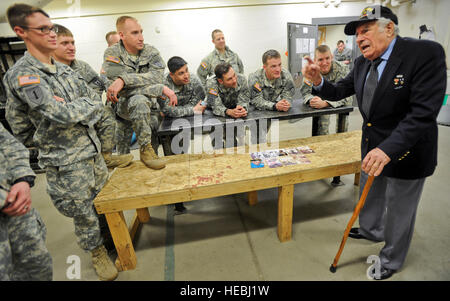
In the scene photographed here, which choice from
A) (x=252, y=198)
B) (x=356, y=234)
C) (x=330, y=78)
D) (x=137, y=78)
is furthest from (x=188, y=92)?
(x=356, y=234)

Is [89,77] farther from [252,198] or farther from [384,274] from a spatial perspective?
[384,274]

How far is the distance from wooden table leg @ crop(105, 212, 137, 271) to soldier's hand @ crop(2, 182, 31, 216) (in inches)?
24.8

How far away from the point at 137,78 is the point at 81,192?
1014mm

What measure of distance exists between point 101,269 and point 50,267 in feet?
2.04

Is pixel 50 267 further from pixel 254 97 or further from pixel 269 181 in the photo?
pixel 254 97

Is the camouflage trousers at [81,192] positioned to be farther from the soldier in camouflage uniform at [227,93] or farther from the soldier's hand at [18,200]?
the soldier in camouflage uniform at [227,93]

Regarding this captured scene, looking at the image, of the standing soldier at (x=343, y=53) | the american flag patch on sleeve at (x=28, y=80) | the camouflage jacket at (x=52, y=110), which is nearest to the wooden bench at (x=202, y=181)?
the camouflage jacket at (x=52, y=110)

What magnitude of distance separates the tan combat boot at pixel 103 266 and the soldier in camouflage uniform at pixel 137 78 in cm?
76

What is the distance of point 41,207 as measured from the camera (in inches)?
108

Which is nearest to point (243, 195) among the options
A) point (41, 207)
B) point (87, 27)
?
point (41, 207)

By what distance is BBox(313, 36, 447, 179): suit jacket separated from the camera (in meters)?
1.13

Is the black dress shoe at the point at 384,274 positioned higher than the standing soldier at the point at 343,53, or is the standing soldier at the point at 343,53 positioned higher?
the standing soldier at the point at 343,53

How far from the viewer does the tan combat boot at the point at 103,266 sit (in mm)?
1671
